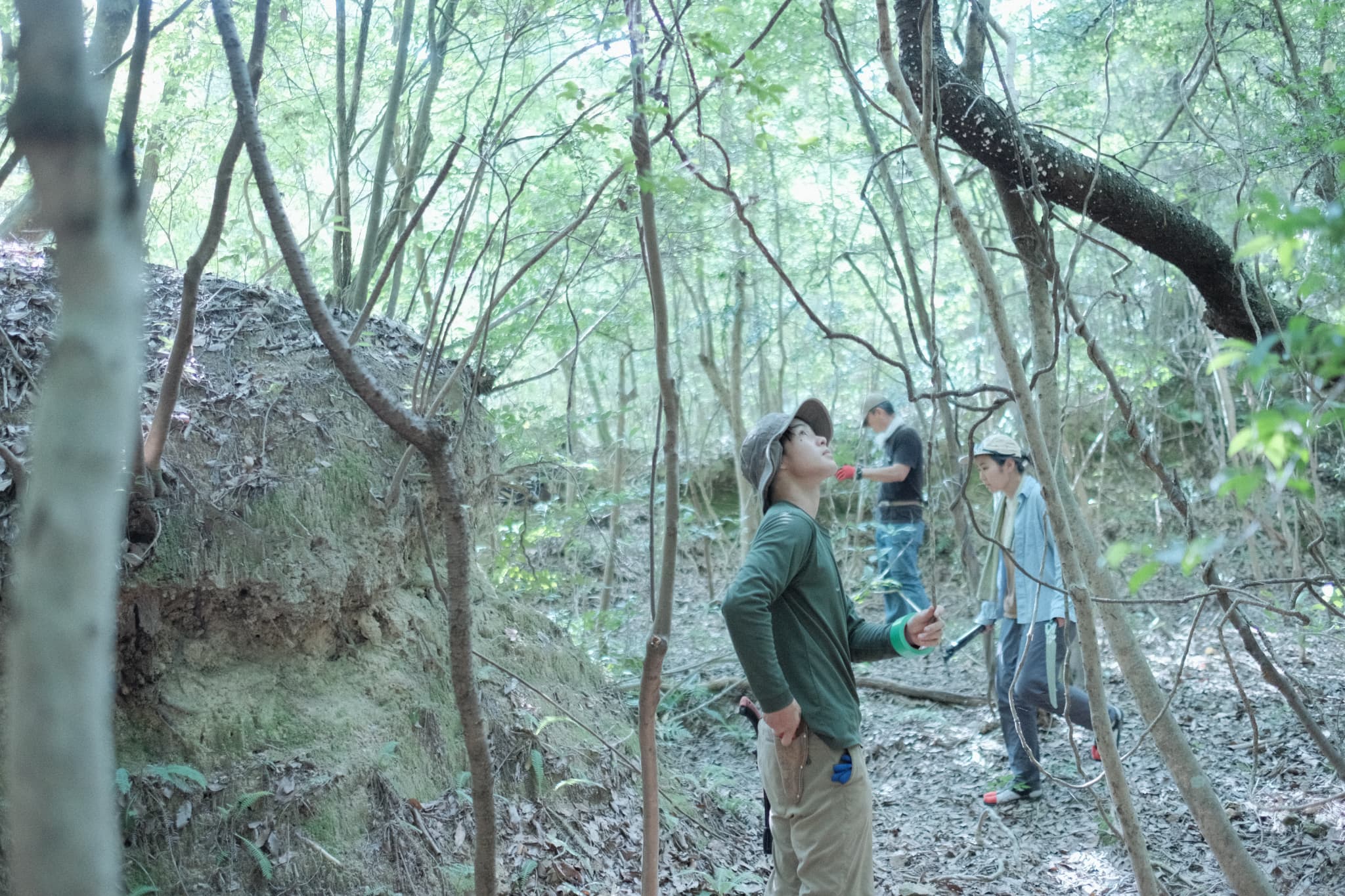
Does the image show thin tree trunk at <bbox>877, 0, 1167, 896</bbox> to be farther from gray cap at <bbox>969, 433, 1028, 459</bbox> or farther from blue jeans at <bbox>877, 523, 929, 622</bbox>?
blue jeans at <bbox>877, 523, 929, 622</bbox>

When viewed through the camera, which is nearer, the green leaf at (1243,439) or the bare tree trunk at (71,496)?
the bare tree trunk at (71,496)

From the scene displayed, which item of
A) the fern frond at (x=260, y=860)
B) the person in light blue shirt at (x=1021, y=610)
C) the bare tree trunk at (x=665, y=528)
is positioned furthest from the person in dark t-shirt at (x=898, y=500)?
the fern frond at (x=260, y=860)

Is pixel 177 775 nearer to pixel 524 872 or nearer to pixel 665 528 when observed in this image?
pixel 524 872

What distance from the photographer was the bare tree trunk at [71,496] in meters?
0.93

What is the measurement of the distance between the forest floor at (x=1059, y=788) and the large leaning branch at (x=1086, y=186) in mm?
2024

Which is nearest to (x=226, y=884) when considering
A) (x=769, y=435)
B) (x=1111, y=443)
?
(x=769, y=435)

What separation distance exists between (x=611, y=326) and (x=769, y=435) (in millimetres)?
5652

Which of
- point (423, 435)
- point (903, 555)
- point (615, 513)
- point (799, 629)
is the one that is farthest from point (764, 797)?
point (615, 513)

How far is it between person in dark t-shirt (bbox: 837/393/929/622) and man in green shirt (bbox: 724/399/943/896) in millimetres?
4197

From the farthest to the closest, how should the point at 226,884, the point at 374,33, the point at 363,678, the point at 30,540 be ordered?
the point at 374,33
the point at 363,678
the point at 226,884
the point at 30,540

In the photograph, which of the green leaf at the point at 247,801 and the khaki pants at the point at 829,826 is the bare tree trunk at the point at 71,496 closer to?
the khaki pants at the point at 829,826

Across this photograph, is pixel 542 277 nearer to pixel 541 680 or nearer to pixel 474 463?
pixel 474 463

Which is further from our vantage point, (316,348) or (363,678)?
(316,348)

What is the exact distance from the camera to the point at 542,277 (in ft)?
21.1
